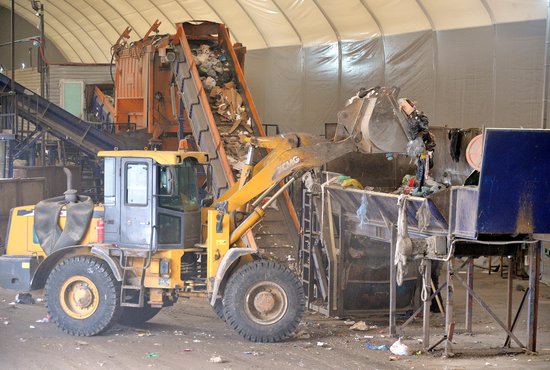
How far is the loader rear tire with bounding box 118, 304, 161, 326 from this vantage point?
13.3m

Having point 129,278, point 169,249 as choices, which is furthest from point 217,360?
point 129,278

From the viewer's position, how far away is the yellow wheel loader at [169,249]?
483 inches

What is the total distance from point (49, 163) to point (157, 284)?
1495 cm

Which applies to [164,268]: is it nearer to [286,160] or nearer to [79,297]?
[79,297]

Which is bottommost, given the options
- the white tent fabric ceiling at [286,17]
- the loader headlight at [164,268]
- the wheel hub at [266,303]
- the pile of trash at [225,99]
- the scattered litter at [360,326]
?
the scattered litter at [360,326]

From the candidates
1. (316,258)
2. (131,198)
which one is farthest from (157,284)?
(316,258)

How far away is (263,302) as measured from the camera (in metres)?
12.2

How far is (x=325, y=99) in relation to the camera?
2598 centimetres

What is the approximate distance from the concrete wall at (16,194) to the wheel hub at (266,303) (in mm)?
7178

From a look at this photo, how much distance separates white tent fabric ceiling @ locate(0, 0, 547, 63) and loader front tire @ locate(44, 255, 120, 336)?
10.7m

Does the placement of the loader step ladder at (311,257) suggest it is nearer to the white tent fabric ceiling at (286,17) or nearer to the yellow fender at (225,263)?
the yellow fender at (225,263)

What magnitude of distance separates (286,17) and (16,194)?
11076 millimetres

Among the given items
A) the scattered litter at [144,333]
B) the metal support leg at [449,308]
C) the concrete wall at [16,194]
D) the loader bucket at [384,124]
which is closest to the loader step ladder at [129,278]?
the scattered litter at [144,333]

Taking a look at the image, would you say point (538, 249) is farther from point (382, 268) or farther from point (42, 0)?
point (42, 0)
